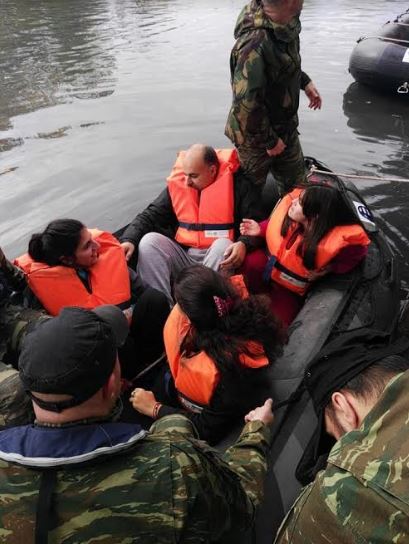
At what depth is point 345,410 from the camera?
118 cm

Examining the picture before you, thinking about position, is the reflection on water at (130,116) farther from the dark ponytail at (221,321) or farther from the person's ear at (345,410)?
the person's ear at (345,410)

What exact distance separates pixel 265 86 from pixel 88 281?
60.5 inches

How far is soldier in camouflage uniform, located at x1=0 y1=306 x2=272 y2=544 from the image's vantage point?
0.92 meters

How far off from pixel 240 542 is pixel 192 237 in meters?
1.86

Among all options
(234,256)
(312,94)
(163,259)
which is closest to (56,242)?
(163,259)

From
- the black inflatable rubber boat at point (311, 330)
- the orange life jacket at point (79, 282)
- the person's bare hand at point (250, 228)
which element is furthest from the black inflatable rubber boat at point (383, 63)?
the orange life jacket at point (79, 282)

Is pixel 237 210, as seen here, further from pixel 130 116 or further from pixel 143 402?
pixel 130 116

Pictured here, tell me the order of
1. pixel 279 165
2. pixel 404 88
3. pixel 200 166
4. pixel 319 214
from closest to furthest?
pixel 319 214 → pixel 200 166 → pixel 279 165 → pixel 404 88

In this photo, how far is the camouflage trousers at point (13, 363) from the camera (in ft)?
5.04

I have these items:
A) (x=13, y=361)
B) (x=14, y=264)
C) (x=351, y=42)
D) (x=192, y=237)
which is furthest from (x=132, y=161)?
(x=351, y=42)

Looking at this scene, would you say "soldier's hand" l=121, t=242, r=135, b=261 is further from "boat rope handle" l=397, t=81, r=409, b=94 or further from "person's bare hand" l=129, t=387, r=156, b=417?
"boat rope handle" l=397, t=81, r=409, b=94

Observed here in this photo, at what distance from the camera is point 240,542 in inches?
54.8

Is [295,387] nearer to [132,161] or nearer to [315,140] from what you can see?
[132,161]

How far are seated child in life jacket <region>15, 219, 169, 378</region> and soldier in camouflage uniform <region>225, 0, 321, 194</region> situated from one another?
1.13 metres
